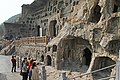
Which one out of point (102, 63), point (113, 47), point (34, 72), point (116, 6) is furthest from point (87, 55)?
point (34, 72)

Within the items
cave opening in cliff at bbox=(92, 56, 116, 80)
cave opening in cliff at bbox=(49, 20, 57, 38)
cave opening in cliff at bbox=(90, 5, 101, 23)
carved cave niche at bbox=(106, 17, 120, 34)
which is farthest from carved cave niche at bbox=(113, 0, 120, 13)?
cave opening in cliff at bbox=(49, 20, 57, 38)

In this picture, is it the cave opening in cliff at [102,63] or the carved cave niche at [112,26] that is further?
the cave opening in cliff at [102,63]

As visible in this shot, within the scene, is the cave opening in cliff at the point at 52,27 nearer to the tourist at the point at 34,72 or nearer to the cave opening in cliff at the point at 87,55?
the cave opening in cliff at the point at 87,55

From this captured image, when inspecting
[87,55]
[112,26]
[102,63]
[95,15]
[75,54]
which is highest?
[95,15]

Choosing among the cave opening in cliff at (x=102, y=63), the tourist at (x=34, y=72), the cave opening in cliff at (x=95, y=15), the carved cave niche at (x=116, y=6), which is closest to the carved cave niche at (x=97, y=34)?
the cave opening in cliff at (x=102, y=63)

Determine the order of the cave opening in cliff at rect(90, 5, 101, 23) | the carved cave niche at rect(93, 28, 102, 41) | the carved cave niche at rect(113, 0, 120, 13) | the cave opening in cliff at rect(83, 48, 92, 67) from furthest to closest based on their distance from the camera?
the cave opening in cliff at rect(83, 48, 92, 67), the cave opening in cliff at rect(90, 5, 101, 23), the carved cave niche at rect(113, 0, 120, 13), the carved cave niche at rect(93, 28, 102, 41)

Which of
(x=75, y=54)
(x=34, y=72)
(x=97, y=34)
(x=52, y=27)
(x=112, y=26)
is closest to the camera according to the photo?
(x=34, y=72)

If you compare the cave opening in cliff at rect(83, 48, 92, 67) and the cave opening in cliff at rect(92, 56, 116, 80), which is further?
the cave opening in cliff at rect(83, 48, 92, 67)

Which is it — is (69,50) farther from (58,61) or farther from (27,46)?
(27,46)

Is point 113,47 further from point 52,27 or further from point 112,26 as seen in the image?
point 52,27

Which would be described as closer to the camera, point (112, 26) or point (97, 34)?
point (112, 26)

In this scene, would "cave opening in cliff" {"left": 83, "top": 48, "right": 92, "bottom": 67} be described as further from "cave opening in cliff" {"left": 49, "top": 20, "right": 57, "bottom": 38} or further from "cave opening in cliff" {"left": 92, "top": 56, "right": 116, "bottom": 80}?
"cave opening in cliff" {"left": 49, "top": 20, "right": 57, "bottom": 38}

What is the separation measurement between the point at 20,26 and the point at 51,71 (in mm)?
26267

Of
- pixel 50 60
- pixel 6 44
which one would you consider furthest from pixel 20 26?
pixel 50 60
